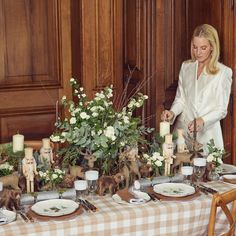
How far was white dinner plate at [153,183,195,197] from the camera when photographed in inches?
104

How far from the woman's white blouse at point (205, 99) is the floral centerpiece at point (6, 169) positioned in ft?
4.47

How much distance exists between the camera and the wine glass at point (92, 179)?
8.68 ft

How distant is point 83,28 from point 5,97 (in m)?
0.82

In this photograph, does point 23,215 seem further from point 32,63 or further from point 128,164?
point 32,63

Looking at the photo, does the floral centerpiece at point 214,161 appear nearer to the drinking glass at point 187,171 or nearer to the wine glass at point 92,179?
the drinking glass at point 187,171

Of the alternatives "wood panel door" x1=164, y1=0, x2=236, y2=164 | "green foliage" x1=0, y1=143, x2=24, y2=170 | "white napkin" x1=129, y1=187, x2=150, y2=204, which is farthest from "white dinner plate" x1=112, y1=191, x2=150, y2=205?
"wood panel door" x1=164, y1=0, x2=236, y2=164

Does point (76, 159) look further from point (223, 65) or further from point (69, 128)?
point (223, 65)

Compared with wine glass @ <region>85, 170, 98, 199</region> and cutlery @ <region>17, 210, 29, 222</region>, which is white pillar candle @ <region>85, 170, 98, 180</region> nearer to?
wine glass @ <region>85, 170, 98, 199</region>

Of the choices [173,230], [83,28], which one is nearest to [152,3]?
[83,28]

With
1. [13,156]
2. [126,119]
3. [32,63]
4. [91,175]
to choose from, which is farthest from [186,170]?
[32,63]

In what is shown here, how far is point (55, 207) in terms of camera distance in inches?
98.4

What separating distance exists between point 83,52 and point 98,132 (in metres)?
1.94

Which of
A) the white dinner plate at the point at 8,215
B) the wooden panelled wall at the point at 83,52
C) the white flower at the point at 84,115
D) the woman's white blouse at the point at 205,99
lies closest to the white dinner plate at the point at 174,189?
the white flower at the point at 84,115

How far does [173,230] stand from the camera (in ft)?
8.34
